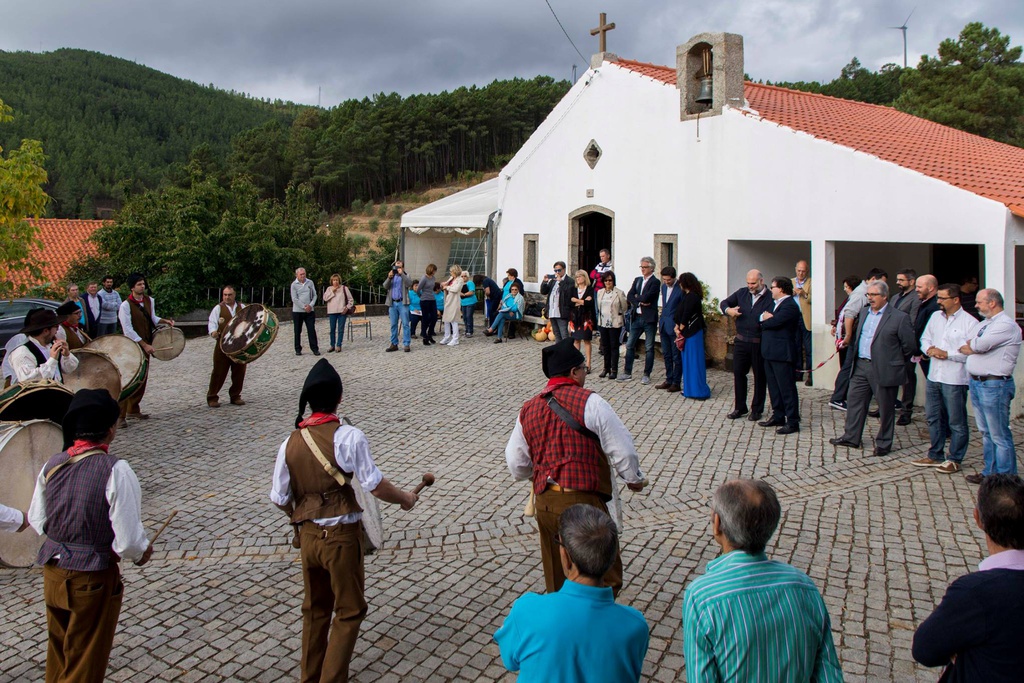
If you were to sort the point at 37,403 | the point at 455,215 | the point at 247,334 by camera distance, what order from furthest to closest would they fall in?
the point at 455,215 < the point at 247,334 < the point at 37,403

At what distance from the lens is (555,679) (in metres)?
2.71

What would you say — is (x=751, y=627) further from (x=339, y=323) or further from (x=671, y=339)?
(x=339, y=323)

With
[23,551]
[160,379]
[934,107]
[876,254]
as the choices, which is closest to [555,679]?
[23,551]

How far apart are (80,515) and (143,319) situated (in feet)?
26.6

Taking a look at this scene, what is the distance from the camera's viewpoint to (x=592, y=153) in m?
17.3

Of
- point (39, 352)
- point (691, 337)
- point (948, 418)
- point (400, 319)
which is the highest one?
point (39, 352)

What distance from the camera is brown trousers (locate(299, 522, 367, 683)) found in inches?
166

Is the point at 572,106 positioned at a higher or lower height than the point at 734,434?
higher

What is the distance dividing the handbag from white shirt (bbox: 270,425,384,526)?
1.6 inches

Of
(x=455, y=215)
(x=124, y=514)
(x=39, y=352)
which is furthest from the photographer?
(x=455, y=215)

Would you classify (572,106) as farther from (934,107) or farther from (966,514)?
(934,107)

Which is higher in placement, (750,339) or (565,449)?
(750,339)

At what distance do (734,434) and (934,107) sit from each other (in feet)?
86.1

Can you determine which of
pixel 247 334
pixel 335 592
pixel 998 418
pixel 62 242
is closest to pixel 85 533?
pixel 335 592
